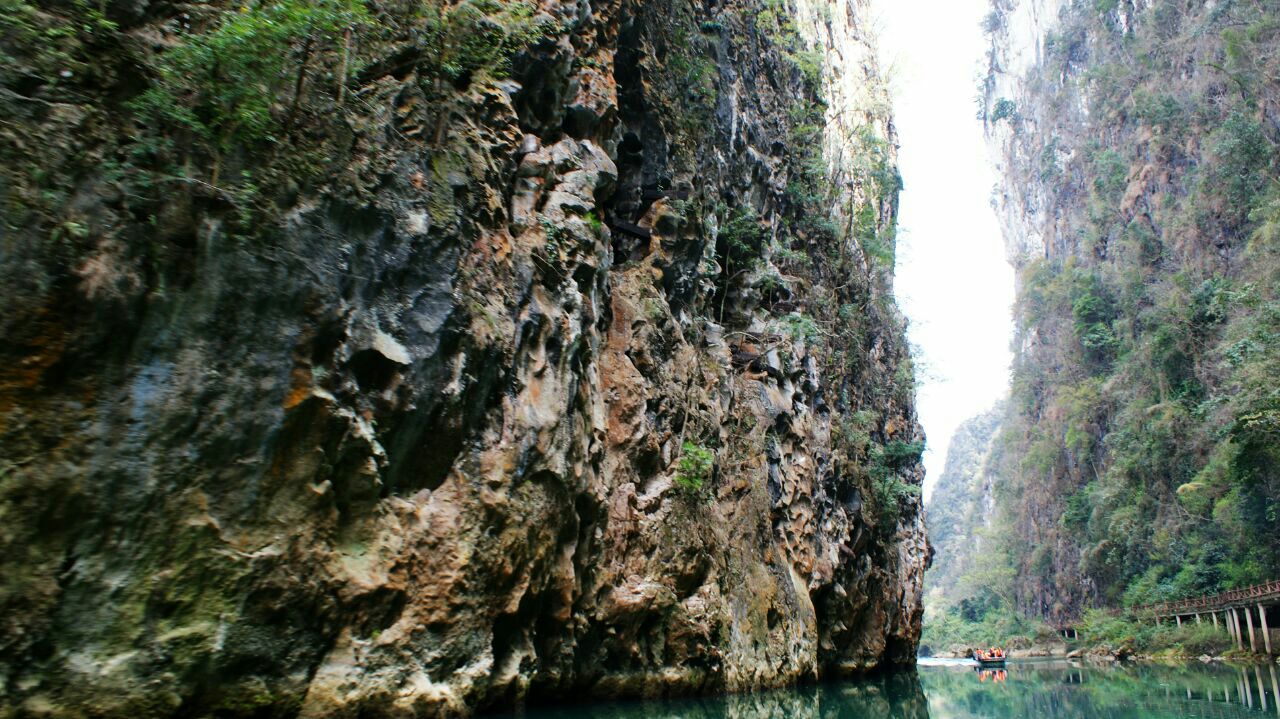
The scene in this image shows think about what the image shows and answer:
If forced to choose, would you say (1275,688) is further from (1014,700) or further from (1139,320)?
(1139,320)

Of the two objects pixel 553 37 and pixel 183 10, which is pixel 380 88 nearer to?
pixel 183 10

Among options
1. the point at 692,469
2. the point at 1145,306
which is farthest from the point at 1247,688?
the point at 1145,306

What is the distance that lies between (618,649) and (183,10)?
32.6ft

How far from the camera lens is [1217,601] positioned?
28.4 m

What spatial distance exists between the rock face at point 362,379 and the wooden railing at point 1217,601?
17.4 m

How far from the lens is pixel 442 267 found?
30.4 feet

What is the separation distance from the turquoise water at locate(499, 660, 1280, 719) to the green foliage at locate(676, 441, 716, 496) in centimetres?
357

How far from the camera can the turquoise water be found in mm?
12055

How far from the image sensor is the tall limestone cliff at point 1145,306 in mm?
28891

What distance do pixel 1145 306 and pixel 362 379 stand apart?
43293mm

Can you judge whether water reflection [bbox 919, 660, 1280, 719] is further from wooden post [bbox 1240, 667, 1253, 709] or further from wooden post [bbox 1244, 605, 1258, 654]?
wooden post [bbox 1244, 605, 1258, 654]

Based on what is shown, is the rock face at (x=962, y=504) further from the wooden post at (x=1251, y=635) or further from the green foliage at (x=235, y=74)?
the green foliage at (x=235, y=74)

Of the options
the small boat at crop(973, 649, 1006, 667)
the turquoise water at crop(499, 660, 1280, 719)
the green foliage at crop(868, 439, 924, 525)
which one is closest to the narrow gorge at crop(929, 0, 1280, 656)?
the small boat at crop(973, 649, 1006, 667)

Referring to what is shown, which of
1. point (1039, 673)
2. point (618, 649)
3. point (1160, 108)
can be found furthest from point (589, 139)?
point (1160, 108)
